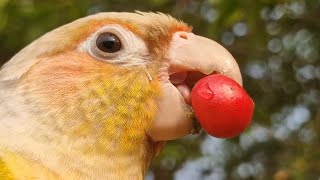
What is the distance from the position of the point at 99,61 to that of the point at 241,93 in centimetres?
37

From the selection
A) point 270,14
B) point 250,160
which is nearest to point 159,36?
point 270,14

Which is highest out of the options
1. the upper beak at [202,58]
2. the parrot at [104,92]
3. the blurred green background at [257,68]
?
the upper beak at [202,58]

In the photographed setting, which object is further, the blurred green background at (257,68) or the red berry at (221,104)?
the blurred green background at (257,68)

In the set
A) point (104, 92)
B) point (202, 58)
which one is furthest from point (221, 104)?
point (104, 92)

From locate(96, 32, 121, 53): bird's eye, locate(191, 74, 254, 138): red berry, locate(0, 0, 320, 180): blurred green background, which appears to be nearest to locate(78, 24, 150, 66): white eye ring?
locate(96, 32, 121, 53): bird's eye

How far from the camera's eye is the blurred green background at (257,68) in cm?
312

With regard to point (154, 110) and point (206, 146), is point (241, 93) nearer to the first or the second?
point (154, 110)

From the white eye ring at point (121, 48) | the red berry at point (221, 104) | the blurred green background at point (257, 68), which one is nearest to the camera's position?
the red berry at point (221, 104)

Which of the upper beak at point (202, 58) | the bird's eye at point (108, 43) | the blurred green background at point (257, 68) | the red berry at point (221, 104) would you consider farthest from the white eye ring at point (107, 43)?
the blurred green background at point (257, 68)

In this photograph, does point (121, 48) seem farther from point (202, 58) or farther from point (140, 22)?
point (202, 58)

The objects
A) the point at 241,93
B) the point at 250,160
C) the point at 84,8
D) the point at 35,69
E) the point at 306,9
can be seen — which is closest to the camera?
the point at 241,93

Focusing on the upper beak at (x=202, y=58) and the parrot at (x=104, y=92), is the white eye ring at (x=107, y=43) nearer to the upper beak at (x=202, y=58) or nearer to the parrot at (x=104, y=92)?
the parrot at (x=104, y=92)

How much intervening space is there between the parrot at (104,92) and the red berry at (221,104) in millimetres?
55

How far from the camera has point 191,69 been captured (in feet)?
5.95
